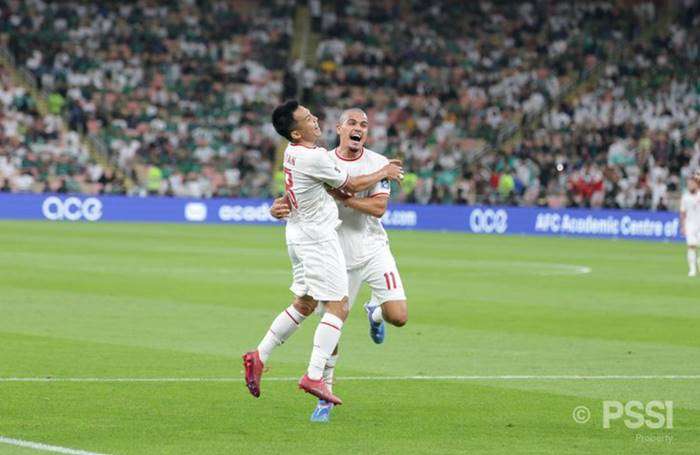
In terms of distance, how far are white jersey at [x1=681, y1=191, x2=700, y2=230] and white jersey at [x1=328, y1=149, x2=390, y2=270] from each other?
61.1 ft

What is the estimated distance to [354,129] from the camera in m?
11.0

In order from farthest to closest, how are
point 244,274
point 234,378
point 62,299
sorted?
point 244,274 < point 62,299 < point 234,378

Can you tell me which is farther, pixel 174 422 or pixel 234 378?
pixel 234 378

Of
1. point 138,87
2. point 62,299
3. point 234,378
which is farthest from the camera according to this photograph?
point 138,87

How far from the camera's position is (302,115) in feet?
34.7

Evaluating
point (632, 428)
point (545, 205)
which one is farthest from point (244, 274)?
point (545, 205)

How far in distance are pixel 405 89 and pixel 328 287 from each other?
44.7m

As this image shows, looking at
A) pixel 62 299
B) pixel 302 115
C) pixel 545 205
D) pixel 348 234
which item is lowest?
pixel 545 205

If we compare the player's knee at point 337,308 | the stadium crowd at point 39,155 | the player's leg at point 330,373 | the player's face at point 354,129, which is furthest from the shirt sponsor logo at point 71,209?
the player's knee at point 337,308

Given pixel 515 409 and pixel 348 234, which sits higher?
pixel 348 234

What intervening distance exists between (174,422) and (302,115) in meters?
2.44

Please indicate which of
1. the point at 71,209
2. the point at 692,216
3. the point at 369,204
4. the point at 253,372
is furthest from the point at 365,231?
the point at 71,209

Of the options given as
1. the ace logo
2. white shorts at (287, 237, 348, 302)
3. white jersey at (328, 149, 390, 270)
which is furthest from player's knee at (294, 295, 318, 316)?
the ace logo

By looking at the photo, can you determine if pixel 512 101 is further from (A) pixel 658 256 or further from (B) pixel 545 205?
(A) pixel 658 256
